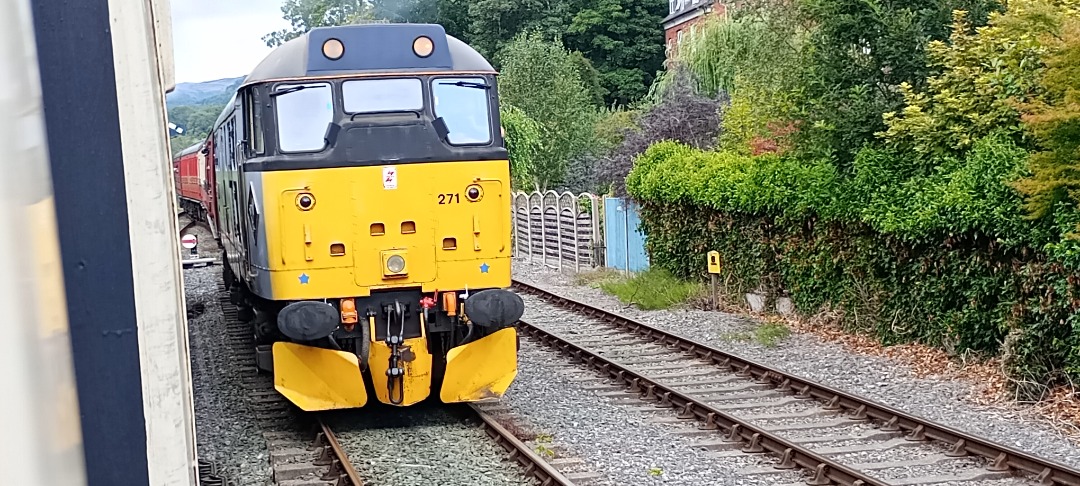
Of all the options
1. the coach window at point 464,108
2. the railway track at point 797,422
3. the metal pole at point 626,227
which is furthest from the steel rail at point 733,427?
the metal pole at point 626,227

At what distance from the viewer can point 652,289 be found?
1814 cm

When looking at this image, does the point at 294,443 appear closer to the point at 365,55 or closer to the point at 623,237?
the point at 365,55

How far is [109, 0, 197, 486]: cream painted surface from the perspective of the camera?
1.47 metres

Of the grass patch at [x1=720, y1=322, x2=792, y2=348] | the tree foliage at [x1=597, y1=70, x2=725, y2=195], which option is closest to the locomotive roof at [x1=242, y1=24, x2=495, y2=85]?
the grass patch at [x1=720, y1=322, x2=792, y2=348]

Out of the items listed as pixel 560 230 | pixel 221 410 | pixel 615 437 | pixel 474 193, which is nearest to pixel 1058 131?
pixel 615 437

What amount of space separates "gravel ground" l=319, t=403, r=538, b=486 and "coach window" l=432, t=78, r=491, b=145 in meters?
2.55

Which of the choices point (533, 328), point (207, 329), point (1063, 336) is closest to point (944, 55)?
point (1063, 336)

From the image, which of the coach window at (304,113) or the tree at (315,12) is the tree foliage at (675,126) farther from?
the tree at (315,12)

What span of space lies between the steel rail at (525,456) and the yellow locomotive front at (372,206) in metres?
0.67

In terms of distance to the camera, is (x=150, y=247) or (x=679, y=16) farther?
(x=679, y=16)

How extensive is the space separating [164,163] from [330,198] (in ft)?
23.8

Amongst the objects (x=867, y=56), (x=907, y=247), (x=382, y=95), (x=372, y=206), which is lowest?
(x=907, y=247)

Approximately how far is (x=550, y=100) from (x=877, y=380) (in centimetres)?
2677

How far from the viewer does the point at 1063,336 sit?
1010 cm
